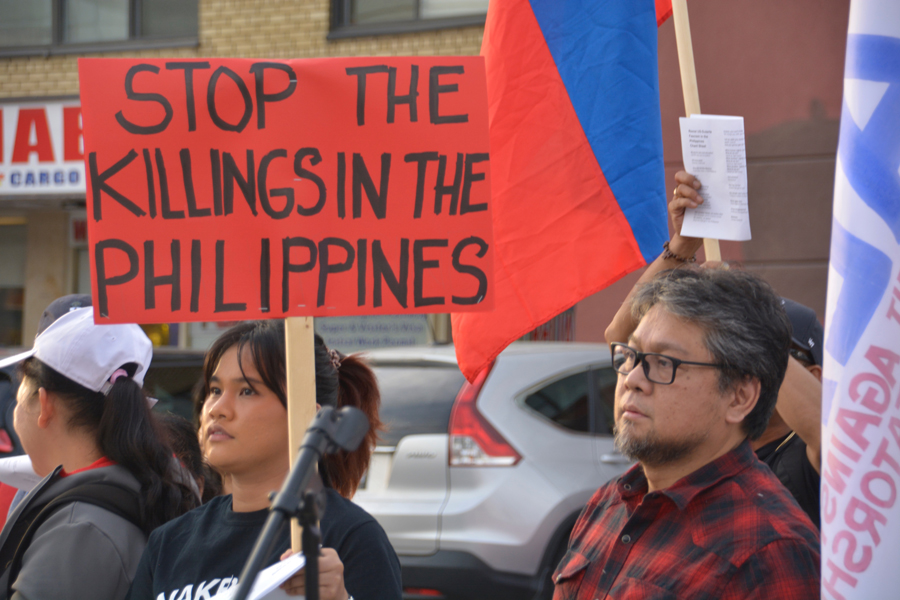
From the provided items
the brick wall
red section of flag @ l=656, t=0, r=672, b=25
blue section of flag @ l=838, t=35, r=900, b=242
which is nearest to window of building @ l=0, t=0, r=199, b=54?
the brick wall

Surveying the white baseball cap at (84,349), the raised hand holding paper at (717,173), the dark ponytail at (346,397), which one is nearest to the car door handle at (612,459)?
the dark ponytail at (346,397)

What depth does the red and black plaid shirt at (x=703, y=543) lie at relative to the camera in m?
1.77

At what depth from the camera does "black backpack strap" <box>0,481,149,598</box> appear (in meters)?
2.39

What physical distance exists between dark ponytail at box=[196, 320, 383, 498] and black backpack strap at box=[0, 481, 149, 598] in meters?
0.37

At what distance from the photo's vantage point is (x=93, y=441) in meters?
2.72

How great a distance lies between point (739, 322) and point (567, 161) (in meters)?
1.09

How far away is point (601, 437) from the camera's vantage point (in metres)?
5.59

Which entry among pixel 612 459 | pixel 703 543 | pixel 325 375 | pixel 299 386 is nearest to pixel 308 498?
pixel 299 386

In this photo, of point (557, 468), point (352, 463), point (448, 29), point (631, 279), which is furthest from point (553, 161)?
point (448, 29)

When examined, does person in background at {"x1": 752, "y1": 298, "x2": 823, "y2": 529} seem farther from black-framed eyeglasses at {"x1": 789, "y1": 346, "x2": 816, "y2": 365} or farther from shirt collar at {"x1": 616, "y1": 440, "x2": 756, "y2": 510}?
shirt collar at {"x1": 616, "y1": 440, "x2": 756, "y2": 510}

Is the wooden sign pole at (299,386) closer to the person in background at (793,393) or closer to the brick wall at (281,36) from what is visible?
the person in background at (793,393)

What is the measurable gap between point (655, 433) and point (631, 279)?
17.8 ft

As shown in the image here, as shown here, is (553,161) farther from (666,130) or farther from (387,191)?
(666,130)

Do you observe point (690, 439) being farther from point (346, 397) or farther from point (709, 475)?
point (346, 397)
